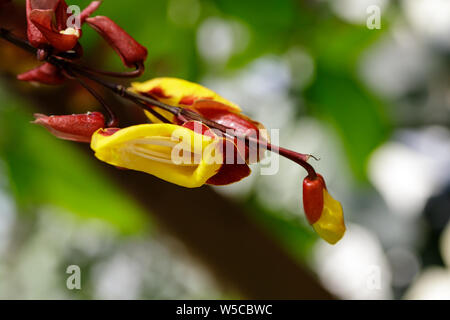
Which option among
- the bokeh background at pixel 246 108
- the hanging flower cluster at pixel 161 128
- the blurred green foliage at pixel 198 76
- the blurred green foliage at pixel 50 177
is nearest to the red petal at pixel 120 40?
the hanging flower cluster at pixel 161 128

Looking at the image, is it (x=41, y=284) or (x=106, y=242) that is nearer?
(x=106, y=242)

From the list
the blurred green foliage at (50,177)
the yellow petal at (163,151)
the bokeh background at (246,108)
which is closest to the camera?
the yellow petal at (163,151)

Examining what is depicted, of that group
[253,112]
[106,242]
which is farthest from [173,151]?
[106,242]

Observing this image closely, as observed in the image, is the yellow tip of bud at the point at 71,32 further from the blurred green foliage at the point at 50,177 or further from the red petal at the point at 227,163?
the blurred green foliage at the point at 50,177

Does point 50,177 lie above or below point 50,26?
above

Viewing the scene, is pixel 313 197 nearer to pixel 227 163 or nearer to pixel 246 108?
pixel 227 163

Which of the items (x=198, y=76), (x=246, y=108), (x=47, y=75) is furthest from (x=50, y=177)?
(x=47, y=75)
